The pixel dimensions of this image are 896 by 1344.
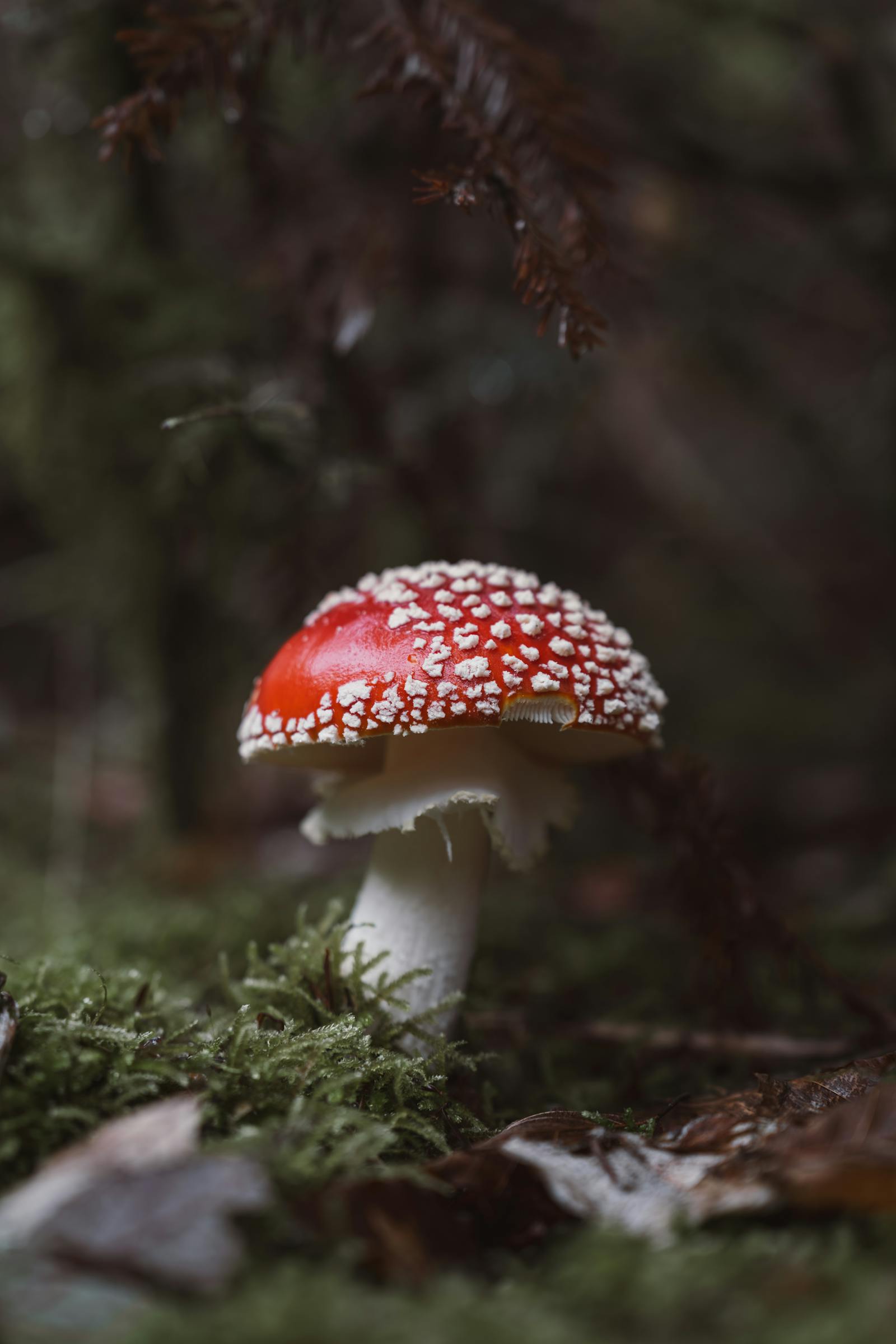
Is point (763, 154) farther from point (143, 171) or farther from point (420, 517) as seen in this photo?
point (143, 171)

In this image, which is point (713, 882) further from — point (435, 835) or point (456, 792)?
point (456, 792)

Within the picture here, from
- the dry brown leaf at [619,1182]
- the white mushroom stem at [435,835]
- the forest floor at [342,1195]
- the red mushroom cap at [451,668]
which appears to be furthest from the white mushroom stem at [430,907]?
the dry brown leaf at [619,1182]

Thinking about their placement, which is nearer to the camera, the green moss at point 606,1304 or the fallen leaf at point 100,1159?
the green moss at point 606,1304

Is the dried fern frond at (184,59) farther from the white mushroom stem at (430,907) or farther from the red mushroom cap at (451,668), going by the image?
the white mushroom stem at (430,907)

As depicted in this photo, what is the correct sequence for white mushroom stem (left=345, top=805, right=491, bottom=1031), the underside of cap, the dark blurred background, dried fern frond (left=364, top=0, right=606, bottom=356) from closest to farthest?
1. dried fern frond (left=364, top=0, right=606, bottom=356)
2. the underside of cap
3. white mushroom stem (left=345, top=805, right=491, bottom=1031)
4. the dark blurred background

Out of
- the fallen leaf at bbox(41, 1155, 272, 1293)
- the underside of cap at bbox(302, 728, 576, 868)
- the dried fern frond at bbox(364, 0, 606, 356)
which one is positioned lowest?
the fallen leaf at bbox(41, 1155, 272, 1293)

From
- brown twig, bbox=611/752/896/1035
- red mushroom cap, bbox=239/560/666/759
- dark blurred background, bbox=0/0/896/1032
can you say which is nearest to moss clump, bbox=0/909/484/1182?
red mushroom cap, bbox=239/560/666/759

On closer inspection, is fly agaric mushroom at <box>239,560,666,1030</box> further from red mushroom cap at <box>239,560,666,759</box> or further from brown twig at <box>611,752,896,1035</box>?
brown twig at <box>611,752,896,1035</box>
